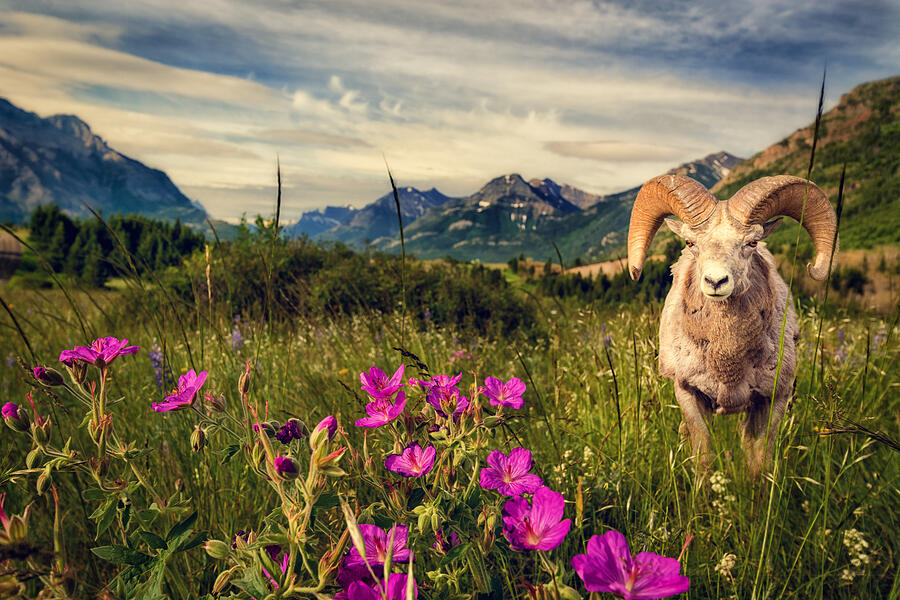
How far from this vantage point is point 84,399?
1312mm

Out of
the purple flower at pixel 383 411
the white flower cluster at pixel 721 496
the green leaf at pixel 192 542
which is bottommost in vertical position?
the white flower cluster at pixel 721 496

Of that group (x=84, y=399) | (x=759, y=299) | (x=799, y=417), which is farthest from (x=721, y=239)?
(x=84, y=399)

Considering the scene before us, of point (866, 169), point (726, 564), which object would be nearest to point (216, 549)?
point (726, 564)

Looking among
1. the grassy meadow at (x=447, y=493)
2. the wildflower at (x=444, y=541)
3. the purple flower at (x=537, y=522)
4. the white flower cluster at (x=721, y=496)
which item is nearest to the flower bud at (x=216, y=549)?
the grassy meadow at (x=447, y=493)

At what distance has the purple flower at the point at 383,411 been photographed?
1.33m

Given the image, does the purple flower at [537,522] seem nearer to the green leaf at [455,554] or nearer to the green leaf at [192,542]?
the green leaf at [455,554]

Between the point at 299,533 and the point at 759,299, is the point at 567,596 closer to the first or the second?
the point at 299,533

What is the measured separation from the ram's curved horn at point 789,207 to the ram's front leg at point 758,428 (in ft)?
3.04

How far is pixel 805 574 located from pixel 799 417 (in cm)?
140

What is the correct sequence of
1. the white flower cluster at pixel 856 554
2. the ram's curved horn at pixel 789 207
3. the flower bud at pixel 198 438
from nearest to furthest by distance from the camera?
the flower bud at pixel 198 438, the white flower cluster at pixel 856 554, the ram's curved horn at pixel 789 207

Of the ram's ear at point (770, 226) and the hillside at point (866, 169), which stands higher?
the hillside at point (866, 169)

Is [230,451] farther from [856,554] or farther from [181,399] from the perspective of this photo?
[856,554]

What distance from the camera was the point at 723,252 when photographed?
10.3ft

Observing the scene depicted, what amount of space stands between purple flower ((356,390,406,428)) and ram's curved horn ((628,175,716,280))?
8.42 feet
